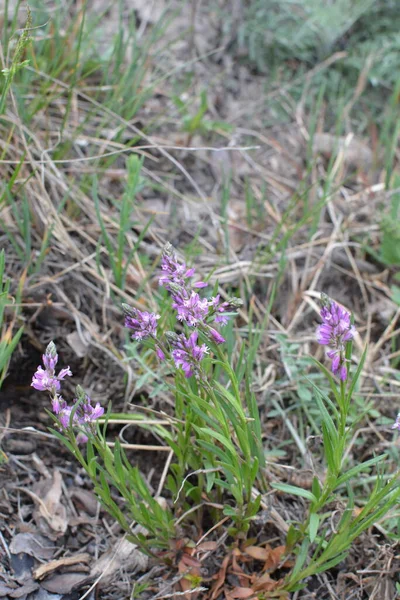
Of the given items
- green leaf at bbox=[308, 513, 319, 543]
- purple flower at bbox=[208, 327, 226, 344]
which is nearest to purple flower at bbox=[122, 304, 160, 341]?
purple flower at bbox=[208, 327, 226, 344]

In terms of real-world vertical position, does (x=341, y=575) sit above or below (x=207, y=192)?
below

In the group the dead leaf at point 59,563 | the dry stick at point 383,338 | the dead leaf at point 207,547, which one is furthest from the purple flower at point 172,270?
the dry stick at point 383,338

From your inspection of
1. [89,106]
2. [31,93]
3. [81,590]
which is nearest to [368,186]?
Result: [89,106]

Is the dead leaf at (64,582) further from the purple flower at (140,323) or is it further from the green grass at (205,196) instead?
the purple flower at (140,323)

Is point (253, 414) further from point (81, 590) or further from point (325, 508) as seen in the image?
point (81, 590)

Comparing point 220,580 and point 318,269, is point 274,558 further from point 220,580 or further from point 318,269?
point 318,269

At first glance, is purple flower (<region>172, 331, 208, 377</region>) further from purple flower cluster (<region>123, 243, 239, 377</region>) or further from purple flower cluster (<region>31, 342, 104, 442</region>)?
purple flower cluster (<region>31, 342, 104, 442</region>)

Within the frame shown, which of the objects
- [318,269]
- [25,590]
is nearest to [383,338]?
[318,269]

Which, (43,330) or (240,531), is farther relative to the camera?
(43,330)
